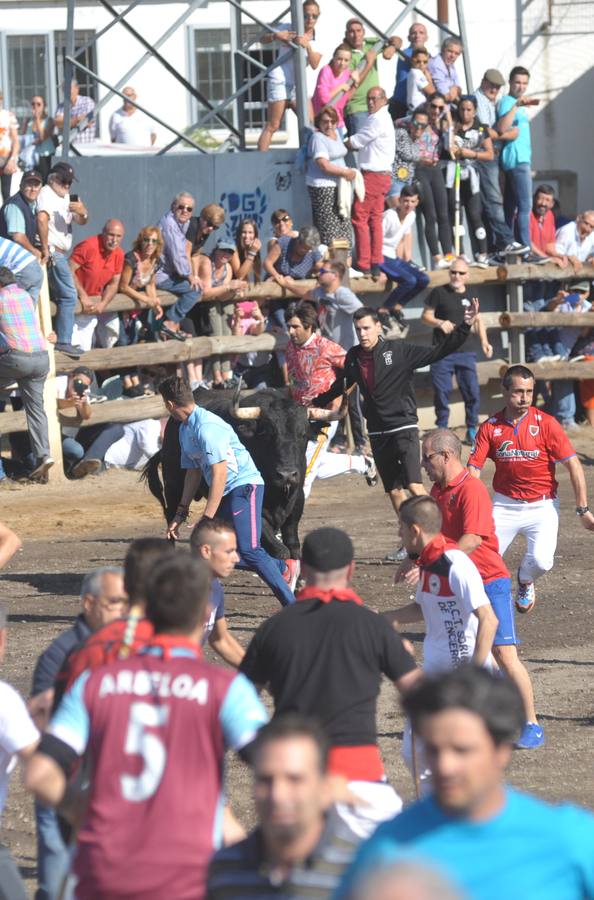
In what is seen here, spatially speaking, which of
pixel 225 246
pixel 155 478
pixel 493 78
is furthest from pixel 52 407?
pixel 493 78

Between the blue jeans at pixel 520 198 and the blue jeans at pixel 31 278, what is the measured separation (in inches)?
258

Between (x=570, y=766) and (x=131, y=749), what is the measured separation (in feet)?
13.2

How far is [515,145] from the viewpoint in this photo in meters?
18.4

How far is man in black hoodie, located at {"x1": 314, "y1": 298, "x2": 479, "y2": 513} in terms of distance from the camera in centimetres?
1188

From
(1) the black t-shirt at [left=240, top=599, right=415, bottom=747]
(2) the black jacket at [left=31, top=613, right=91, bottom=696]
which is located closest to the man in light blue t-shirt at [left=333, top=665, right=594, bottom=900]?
(1) the black t-shirt at [left=240, top=599, right=415, bottom=747]

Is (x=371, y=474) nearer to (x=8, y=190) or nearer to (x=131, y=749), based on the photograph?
(x=8, y=190)

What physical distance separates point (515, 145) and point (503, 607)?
1168 cm

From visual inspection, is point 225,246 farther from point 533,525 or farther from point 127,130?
point 533,525

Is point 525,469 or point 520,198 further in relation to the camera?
point 520,198

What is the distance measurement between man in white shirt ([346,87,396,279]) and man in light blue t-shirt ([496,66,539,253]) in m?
1.82

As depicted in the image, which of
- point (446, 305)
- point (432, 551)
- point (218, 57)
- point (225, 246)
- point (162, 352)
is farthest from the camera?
point (218, 57)

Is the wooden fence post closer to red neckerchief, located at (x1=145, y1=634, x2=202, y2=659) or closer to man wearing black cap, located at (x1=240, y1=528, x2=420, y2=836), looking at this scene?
man wearing black cap, located at (x1=240, y1=528, x2=420, y2=836)

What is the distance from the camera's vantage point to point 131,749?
152 inches

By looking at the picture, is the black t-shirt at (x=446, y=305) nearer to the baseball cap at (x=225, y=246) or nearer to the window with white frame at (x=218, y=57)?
the baseball cap at (x=225, y=246)
